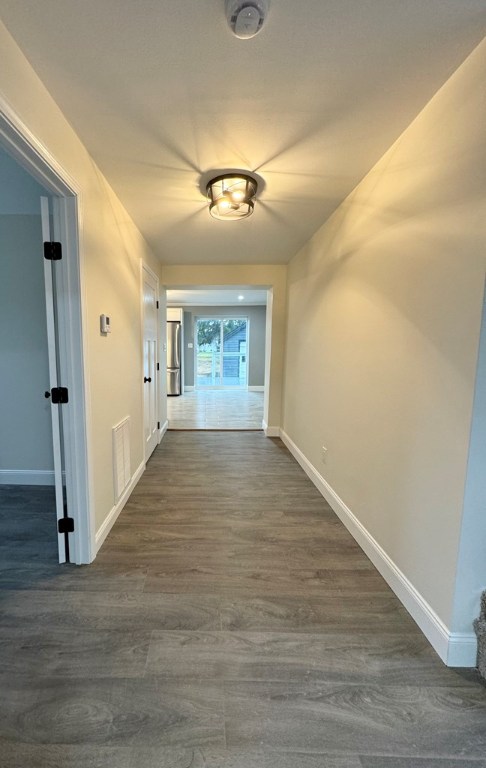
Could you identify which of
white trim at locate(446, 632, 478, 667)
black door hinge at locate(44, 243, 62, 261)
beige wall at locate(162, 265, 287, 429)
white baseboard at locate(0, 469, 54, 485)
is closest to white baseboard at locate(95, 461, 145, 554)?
white baseboard at locate(0, 469, 54, 485)

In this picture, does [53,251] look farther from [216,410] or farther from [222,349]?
[222,349]

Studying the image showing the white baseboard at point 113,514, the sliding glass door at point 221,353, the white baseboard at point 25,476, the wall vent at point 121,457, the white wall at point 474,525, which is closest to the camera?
the white wall at point 474,525

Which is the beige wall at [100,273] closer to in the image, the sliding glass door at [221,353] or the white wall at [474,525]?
the white wall at [474,525]

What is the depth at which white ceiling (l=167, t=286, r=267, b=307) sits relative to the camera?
6.59 m

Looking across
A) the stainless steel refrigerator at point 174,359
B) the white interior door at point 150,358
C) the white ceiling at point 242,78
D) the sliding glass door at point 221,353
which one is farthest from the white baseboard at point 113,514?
the sliding glass door at point 221,353

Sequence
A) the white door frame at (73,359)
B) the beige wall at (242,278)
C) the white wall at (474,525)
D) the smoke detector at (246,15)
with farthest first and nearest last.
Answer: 1. the beige wall at (242,278)
2. the white door frame at (73,359)
3. the white wall at (474,525)
4. the smoke detector at (246,15)

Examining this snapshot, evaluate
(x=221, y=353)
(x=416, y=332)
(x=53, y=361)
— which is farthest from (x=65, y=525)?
(x=221, y=353)

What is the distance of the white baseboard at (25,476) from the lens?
2729 millimetres

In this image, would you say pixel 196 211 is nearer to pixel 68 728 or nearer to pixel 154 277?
pixel 154 277

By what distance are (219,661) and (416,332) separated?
5.61 feet

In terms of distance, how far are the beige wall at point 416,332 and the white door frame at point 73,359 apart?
171 cm

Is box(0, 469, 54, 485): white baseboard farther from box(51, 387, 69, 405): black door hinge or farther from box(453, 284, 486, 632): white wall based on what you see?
box(453, 284, 486, 632): white wall

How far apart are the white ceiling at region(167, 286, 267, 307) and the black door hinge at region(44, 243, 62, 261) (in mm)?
5003

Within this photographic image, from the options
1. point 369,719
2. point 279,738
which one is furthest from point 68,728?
point 369,719
